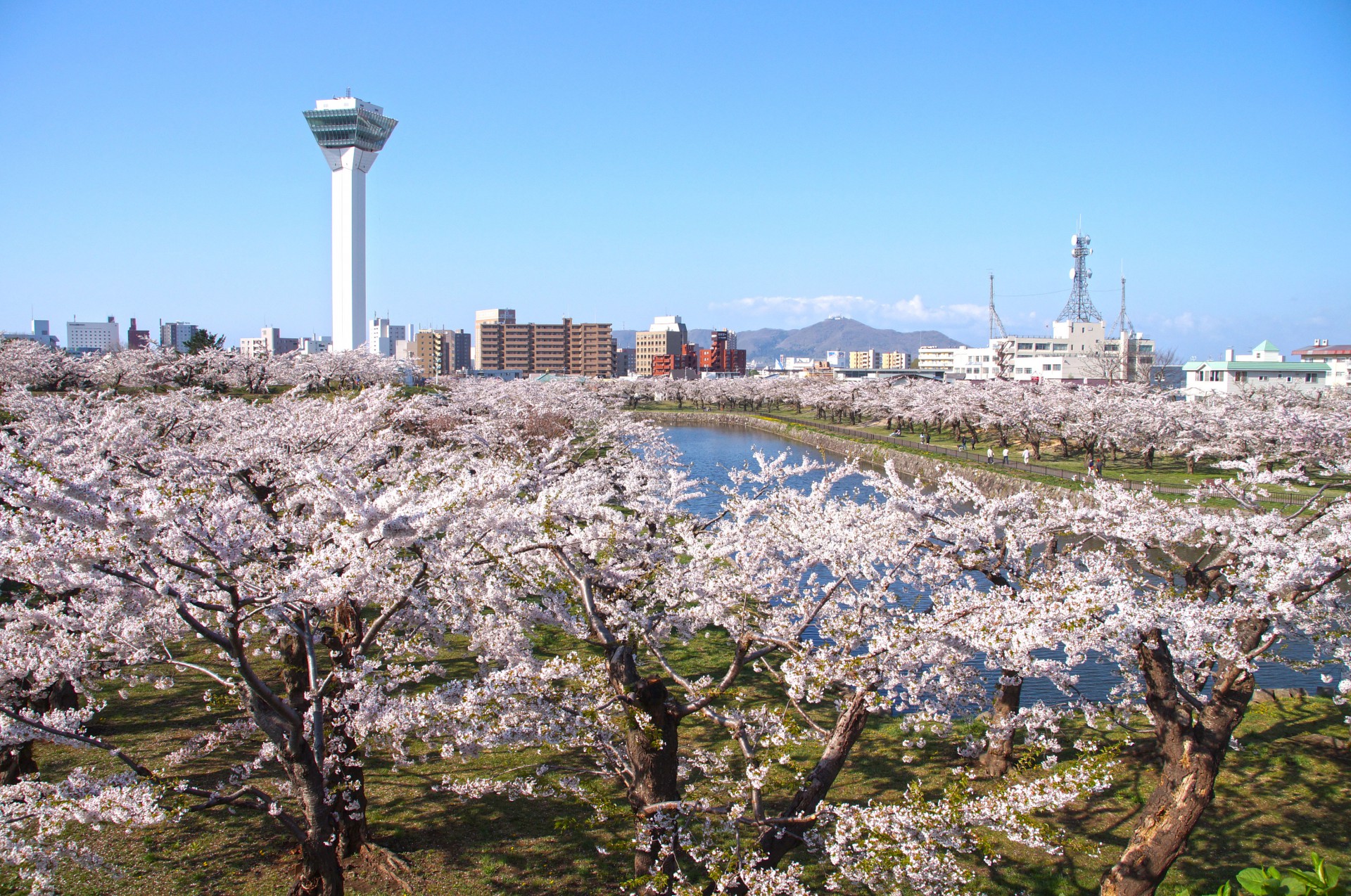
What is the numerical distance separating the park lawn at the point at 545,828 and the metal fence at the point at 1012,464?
7952 millimetres

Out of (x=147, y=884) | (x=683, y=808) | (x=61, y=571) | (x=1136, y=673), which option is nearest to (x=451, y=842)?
(x=147, y=884)

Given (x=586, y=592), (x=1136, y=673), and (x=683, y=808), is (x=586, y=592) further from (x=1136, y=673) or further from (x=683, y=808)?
(x=1136, y=673)

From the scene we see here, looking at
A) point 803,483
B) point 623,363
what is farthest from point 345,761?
point 623,363

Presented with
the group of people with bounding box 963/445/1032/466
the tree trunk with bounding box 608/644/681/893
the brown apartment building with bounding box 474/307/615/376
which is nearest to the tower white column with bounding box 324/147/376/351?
the brown apartment building with bounding box 474/307/615/376

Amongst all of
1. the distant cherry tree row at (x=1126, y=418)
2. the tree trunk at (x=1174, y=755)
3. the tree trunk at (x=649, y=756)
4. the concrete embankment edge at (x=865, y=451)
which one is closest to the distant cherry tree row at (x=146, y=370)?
the concrete embankment edge at (x=865, y=451)

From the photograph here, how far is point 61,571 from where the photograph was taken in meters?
4.66

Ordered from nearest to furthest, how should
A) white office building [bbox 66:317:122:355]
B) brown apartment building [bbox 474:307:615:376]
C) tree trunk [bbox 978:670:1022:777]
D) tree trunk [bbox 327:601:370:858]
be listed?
1. tree trunk [bbox 327:601:370:858]
2. tree trunk [bbox 978:670:1022:777]
3. brown apartment building [bbox 474:307:615:376]
4. white office building [bbox 66:317:122:355]

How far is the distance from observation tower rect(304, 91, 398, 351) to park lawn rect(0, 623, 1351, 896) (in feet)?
327

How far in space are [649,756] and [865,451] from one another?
106 feet

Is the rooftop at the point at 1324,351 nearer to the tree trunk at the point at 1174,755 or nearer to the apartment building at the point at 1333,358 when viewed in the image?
the apartment building at the point at 1333,358

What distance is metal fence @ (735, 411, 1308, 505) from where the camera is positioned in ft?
73.9

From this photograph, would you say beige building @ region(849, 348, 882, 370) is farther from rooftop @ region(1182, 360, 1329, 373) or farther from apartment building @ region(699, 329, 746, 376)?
rooftop @ region(1182, 360, 1329, 373)

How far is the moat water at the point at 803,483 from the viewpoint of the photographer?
449 inches

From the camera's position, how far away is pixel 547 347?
129250 mm
